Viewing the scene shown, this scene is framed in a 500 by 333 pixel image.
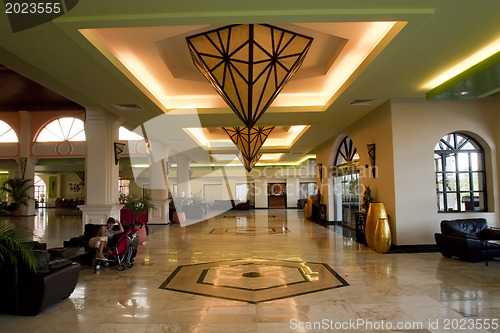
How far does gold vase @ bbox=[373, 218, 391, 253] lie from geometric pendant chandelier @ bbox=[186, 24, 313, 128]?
4153mm

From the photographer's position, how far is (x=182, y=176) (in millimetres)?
17016

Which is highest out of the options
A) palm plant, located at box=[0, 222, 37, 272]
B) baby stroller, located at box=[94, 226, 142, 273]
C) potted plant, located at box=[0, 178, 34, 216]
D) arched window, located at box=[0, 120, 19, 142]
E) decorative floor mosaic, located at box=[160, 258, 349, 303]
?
arched window, located at box=[0, 120, 19, 142]

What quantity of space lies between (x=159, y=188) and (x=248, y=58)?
982cm

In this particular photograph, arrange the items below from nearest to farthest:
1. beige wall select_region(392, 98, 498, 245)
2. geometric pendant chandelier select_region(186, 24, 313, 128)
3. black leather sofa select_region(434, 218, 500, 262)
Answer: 1. geometric pendant chandelier select_region(186, 24, 313, 128)
2. black leather sofa select_region(434, 218, 500, 262)
3. beige wall select_region(392, 98, 498, 245)

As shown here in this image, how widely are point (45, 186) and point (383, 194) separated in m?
29.8

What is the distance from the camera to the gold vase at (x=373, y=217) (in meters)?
7.77

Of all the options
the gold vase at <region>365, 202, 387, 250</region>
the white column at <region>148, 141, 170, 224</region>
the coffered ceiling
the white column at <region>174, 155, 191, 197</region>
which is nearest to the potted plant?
the white column at <region>174, 155, 191, 197</region>

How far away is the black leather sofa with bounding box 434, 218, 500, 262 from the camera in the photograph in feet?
21.0

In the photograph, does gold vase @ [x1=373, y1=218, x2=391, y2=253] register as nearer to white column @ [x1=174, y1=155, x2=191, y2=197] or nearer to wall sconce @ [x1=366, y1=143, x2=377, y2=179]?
wall sconce @ [x1=366, y1=143, x2=377, y2=179]

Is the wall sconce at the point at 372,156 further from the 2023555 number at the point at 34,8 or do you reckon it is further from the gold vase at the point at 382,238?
the 2023555 number at the point at 34,8

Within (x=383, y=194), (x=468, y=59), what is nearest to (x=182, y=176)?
(x=383, y=194)

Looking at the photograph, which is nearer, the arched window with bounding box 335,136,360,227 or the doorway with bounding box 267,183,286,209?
the arched window with bounding box 335,136,360,227

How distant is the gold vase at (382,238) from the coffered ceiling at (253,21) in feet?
9.28

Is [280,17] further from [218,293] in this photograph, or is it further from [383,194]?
[383,194]
